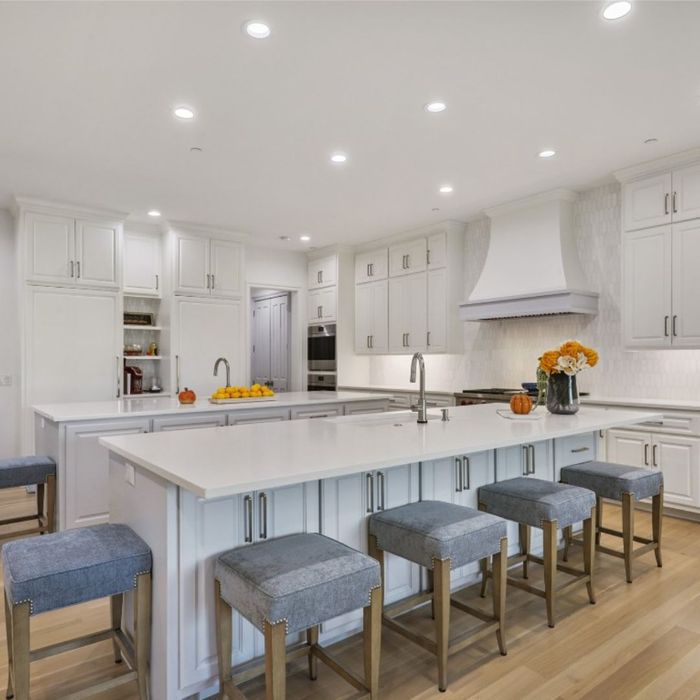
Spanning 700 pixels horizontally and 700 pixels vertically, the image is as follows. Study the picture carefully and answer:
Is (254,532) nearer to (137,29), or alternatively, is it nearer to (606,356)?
(137,29)

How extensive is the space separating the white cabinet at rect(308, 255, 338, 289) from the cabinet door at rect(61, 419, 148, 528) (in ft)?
13.1

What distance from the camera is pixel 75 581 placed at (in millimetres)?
1672

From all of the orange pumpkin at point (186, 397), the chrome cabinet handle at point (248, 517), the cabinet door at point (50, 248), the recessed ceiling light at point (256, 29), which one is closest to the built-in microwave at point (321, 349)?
the orange pumpkin at point (186, 397)

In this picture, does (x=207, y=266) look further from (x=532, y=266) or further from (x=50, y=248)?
(x=532, y=266)

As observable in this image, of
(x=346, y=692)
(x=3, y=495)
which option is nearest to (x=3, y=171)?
(x=3, y=495)

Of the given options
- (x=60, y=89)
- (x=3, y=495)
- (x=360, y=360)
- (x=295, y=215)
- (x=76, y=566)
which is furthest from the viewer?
(x=360, y=360)

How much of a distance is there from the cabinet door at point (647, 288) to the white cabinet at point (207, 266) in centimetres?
420

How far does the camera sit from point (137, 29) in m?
2.44

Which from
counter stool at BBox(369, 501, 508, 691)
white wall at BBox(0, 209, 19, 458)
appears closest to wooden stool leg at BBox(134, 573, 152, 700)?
counter stool at BBox(369, 501, 508, 691)

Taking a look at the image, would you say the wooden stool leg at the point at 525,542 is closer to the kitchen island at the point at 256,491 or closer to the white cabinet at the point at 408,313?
the kitchen island at the point at 256,491

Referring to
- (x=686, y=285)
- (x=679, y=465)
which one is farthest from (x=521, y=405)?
(x=686, y=285)

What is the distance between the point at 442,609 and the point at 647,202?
3808mm

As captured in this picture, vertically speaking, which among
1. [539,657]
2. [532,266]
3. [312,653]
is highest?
[532,266]

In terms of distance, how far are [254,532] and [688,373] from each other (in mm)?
4016
